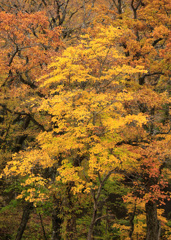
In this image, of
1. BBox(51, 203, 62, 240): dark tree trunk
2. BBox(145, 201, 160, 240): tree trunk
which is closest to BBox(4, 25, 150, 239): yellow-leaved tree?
BBox(51, 203, 62, 240): dark tree trunk

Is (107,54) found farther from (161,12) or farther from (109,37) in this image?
(161,12)

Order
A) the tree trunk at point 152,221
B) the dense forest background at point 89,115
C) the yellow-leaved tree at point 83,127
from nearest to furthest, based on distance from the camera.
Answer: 1. the yellow-leaved tree at point 83,127
2. the dense forest background at point 89,115
3. the tree trunk at point 152,221

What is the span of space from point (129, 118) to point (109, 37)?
3.50m

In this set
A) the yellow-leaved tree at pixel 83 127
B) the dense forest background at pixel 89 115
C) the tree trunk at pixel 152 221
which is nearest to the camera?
the yellow-leaved tree at pixel 83 127

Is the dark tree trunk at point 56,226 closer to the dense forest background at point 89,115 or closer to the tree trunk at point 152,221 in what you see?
the dense forest background at point 89,115

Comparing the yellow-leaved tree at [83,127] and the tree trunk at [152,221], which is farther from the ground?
the yellow-leaved tree at [83,127]

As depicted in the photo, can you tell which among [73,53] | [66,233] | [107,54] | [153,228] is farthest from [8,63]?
[153,228]

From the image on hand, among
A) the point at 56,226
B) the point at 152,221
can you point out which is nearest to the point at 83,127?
the point at 56,226

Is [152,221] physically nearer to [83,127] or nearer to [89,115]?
[83,127]

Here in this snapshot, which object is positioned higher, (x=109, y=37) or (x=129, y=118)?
(x=109, y=37)

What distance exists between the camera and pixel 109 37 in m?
7.99

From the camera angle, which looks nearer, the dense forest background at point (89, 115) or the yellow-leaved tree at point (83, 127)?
the yellow-leaved tree at point (83, 127)

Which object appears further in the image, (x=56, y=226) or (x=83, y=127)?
(x=56, y=226)

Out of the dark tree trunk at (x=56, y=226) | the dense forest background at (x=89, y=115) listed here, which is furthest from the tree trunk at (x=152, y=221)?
the dark tree trunk at (x=56, y=226)
